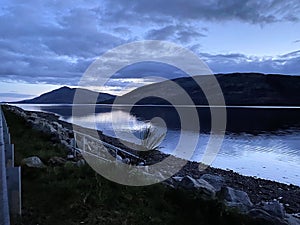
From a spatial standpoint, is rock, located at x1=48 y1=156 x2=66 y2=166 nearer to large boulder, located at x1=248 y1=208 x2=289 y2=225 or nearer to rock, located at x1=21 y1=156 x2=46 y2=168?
rock, located at x1=21 y1=156 x2=46 y2=168

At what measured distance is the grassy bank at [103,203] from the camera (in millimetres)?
5328

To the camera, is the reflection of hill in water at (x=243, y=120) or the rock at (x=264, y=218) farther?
the reflection of hill in water at (x=243, y=120)

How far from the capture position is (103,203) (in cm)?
582

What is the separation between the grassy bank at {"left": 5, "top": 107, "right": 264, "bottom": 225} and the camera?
533cm

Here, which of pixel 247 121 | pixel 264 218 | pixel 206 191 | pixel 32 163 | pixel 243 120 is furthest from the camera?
pixel 243 120

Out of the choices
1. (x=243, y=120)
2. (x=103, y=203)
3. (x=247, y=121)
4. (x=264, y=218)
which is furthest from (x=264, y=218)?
(x=243, y=120)

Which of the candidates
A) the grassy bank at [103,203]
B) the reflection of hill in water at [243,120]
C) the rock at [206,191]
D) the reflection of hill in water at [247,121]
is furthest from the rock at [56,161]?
the reflection of hill in water at [247,121]

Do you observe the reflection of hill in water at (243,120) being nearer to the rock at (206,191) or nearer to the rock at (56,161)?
the rock at (206,191)

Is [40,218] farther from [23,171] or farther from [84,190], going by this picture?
[23,171]

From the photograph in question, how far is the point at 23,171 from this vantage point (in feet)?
24.3

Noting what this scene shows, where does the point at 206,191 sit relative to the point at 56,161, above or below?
below

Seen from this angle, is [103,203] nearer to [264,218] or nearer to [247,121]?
[264,218]

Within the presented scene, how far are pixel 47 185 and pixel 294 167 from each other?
22.6 meters

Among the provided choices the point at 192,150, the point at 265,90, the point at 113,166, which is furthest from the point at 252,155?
the point at 265,90
